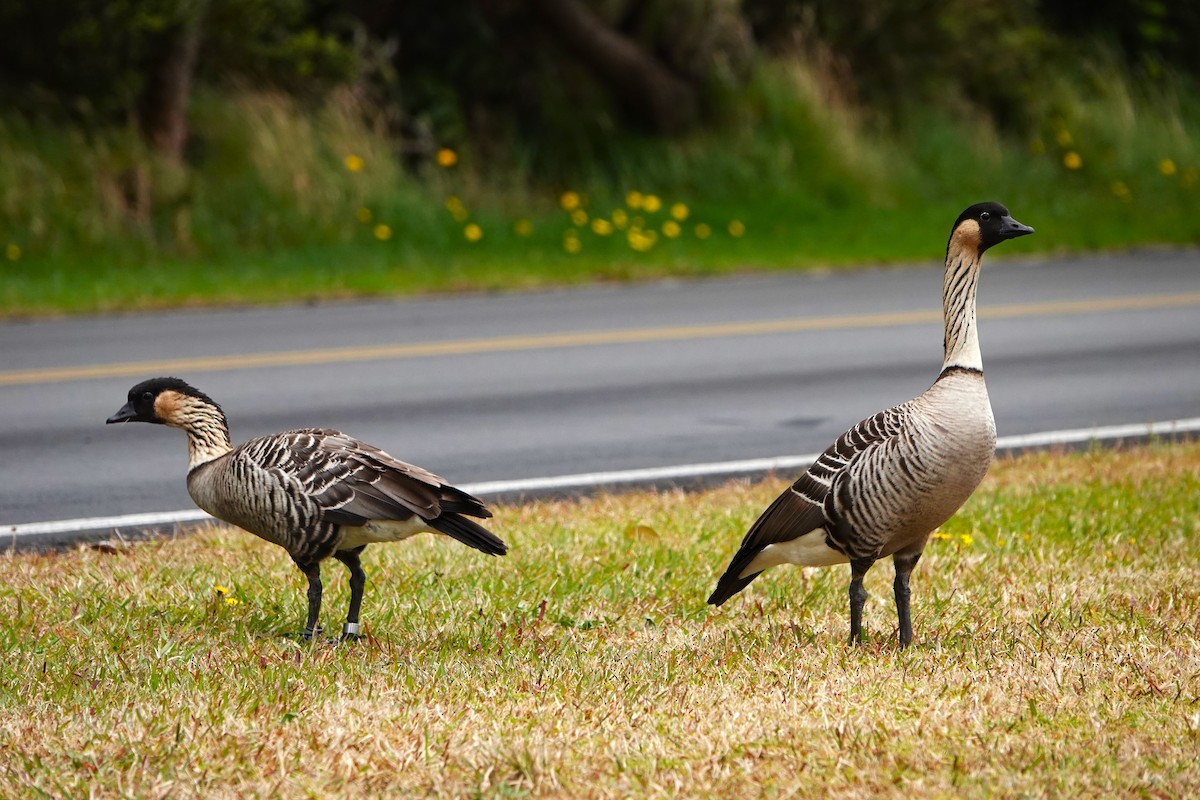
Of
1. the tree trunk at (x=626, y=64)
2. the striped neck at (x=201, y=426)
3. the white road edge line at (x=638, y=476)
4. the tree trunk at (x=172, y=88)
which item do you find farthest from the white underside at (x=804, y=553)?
the tree trunk at (x=626, y=64)

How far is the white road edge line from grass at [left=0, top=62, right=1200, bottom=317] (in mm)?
5917

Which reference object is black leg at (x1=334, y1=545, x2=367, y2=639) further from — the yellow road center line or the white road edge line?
the yellow road center line

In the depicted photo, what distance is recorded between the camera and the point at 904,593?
507 cm

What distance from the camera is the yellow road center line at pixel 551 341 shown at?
10.2m

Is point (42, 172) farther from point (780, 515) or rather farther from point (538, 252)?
point (780, 515)

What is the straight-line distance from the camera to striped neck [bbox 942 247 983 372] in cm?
490

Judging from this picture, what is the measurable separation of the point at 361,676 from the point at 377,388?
5225mm

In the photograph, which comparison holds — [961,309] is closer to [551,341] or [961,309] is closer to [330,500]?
[330,500]

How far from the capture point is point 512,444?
8445 millimetres

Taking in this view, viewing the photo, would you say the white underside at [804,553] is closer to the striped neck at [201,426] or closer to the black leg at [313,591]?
the black leg at [313,591]

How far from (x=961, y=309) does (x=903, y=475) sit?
2.07 feet

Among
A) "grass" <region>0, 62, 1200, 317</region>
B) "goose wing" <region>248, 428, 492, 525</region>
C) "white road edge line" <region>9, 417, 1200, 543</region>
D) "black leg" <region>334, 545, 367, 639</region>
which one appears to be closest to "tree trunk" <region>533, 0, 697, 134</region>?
"grass" <region>0, 62, 1200, 317</region>

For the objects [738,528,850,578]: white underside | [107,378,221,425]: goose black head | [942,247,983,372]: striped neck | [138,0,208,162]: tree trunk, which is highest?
[138,0,208,162]: tree trunk

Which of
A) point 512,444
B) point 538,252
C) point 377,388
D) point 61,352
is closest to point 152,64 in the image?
point 538,252
